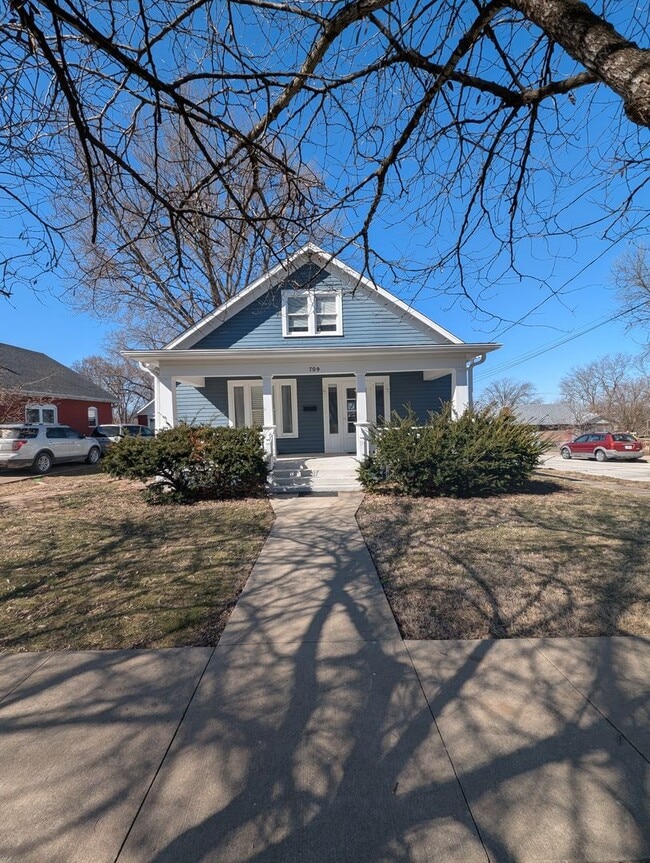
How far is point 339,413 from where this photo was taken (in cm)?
1403

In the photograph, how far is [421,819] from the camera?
1.85 meters

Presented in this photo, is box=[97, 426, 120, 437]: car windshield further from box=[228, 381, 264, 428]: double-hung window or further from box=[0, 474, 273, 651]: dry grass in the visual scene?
box=[0, 474, 273, 651]: dry grass

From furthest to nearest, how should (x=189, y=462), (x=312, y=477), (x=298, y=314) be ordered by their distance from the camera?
(x=298, y=314), (x=312, y=477), (x=189, y=462)

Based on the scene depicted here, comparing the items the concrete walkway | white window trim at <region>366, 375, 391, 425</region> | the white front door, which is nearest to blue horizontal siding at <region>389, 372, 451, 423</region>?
white window trim at <region>366, 375, 391, 425</region>

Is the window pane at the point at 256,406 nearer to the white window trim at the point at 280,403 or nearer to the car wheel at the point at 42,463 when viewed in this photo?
the white window trim at the point at 280,403

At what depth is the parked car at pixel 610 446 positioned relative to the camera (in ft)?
70.9

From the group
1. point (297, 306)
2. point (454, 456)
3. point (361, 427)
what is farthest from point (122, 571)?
point (297, 306)

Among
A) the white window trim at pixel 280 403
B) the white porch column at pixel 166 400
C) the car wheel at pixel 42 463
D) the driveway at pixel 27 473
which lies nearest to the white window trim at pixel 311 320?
the white window trim at pixel 280 403

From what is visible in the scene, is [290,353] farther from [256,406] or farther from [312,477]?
[256,406]

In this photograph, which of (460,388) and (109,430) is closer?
(460,388)

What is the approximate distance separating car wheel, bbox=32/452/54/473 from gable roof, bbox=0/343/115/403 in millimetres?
5117

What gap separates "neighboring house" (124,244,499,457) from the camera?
426 inches

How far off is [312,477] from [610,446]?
60.5 ft

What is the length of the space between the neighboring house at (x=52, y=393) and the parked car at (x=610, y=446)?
2627 centimetres
